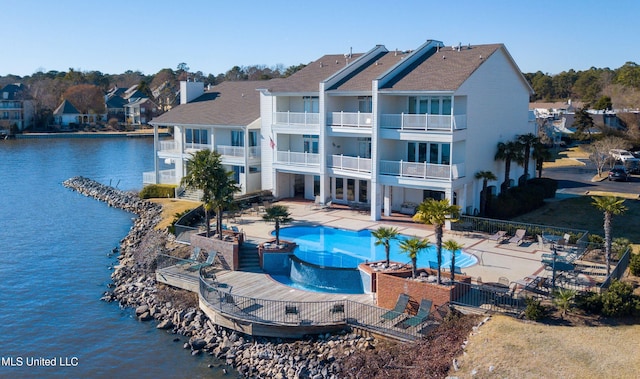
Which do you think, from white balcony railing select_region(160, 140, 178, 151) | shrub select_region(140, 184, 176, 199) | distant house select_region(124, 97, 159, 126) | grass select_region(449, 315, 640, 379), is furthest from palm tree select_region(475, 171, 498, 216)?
distant house select_region(124, 97, 159, 126)

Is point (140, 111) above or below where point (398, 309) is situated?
above

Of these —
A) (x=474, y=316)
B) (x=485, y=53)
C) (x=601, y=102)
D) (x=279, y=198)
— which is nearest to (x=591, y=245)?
(x=474, y=316)

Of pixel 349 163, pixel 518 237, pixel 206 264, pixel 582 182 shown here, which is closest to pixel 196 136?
pixel 349 163

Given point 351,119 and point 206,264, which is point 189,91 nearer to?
point 351,119

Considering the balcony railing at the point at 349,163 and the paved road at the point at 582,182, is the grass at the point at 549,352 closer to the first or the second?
the balcony railing at the point at 349,163

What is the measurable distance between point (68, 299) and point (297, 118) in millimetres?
18661

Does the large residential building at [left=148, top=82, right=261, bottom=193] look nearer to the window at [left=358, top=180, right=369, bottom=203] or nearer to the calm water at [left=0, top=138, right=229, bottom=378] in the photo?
the calm water at [left=0, top=138, right=229, bottom=378]

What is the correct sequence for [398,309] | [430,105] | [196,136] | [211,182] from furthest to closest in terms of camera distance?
[196,136] < [430,105] < [211,182] < [398,309]

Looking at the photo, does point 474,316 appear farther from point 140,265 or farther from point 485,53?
point 485,53

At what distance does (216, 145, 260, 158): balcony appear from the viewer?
4234 cm

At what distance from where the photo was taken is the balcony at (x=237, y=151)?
42344mm

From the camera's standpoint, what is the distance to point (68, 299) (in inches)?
1092

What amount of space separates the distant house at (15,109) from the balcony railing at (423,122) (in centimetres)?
10823

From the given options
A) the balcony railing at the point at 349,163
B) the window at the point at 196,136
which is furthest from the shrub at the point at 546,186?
the window at the point at 196,136
